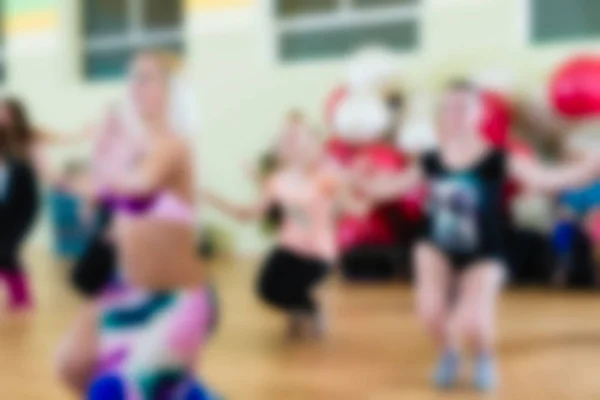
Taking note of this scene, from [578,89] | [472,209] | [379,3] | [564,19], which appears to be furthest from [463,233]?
[379,3]

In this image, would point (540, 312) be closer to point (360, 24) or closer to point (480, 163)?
point (480, 163)

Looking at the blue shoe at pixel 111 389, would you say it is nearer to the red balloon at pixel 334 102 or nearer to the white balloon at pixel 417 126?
the white balloon at pixel 417 126

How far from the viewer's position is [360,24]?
28.0 feet

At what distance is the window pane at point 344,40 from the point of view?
8.22 m

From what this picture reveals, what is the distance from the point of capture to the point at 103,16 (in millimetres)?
10180

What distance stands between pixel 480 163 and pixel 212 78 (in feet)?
19.3

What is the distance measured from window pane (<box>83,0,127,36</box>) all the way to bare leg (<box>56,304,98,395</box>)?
7833 mm

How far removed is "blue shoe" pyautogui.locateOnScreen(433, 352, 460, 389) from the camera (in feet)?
11.7

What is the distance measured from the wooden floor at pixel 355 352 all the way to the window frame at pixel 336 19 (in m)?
2.93

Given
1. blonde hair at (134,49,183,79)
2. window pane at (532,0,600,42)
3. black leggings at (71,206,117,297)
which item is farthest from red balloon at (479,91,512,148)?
blonde hair at (134,49,183,79)

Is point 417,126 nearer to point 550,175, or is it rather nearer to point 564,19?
point 564,19

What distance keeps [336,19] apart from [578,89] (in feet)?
9.21

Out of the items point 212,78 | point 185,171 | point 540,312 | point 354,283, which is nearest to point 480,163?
point 185,171

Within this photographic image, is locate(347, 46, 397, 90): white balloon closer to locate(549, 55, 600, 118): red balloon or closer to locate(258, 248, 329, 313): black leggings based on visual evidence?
locate(549, 55, 600, 118): red balloon
